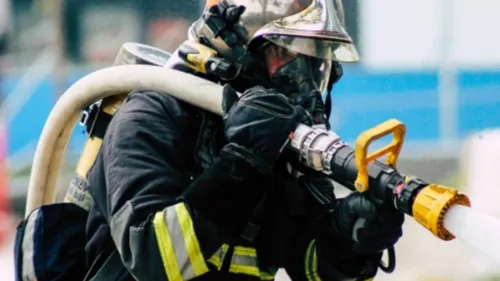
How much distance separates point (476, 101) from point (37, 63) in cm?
259

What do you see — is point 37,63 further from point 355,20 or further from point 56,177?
point 56,177

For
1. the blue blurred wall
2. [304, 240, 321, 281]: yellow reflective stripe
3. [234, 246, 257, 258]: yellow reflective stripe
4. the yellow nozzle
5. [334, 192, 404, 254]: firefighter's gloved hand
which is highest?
the yellow nozzle

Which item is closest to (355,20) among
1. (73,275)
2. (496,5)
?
(496,5)

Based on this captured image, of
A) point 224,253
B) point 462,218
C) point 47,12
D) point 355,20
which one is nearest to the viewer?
point 462,218

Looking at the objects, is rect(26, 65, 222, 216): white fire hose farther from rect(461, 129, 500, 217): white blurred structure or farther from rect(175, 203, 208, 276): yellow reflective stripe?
rect(461, 129, 500, 217): white blurred structure

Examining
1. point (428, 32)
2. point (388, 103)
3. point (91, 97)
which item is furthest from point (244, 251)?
point (388, 103)

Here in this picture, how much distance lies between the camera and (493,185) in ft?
13.2

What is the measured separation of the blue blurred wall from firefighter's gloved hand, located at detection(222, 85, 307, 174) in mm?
2968

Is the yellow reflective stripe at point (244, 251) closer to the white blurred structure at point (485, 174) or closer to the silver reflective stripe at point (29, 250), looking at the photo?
the silver reflective stripe at point (29, 250)

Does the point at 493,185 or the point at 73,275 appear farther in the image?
the point at 493,185

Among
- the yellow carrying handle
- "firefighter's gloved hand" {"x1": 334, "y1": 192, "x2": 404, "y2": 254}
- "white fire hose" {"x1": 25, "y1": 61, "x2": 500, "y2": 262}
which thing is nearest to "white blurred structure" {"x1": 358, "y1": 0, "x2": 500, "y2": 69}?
"white fire hose" {"x1": 25, "y1": 61, "x2": 500, "y2": 262}

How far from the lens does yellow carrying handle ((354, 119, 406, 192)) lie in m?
1.78

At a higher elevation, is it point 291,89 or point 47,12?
point 291,89

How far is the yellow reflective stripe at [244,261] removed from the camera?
2041 millimetres
